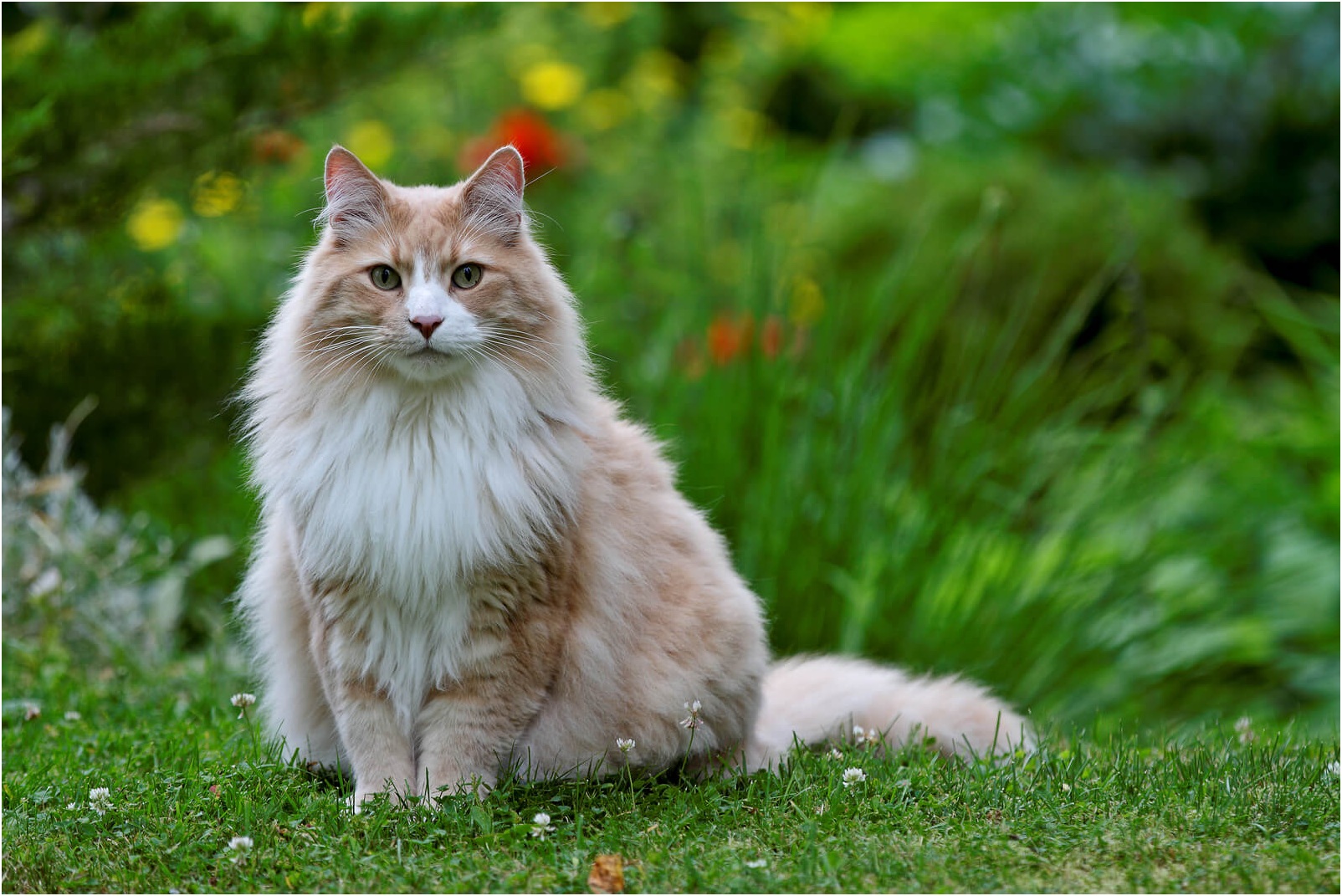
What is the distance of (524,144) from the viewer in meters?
6.88

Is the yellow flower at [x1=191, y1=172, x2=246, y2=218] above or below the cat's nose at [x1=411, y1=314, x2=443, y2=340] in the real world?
below

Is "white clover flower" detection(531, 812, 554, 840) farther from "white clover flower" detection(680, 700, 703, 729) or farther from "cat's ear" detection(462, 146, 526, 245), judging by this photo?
"cat's ear" detection(462, 146, 526, 245)

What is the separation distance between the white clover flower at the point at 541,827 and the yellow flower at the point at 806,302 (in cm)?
306

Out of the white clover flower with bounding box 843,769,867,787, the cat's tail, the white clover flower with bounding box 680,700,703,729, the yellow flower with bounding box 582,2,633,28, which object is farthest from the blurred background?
the white clover flower with bounding box 843,769,867,787

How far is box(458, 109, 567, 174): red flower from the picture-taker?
668 cm

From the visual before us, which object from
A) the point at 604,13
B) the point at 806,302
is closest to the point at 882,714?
the point at 806,302

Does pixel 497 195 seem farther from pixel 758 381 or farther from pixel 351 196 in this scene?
pixel 758 381

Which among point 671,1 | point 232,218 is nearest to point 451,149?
point 232,218

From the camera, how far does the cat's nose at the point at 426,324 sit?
2.87 m

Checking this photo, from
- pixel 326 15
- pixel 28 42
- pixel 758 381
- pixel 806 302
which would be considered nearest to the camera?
pixel 28 42

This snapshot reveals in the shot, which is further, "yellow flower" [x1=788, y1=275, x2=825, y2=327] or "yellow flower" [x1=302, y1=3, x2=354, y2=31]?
"yellow flower" [x1=788, y1=275, x2=825, y2=327]

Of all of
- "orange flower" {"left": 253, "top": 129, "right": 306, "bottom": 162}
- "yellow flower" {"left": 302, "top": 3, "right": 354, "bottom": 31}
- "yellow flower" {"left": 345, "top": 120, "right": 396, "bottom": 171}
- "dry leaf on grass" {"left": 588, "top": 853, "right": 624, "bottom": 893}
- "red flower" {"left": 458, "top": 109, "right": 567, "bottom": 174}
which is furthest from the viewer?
"yellow flower" {"left": 345, "top": 120, "right": 396, "bottom": 171}

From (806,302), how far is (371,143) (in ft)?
9.67

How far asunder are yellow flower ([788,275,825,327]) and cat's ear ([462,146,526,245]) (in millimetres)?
→ 2402
